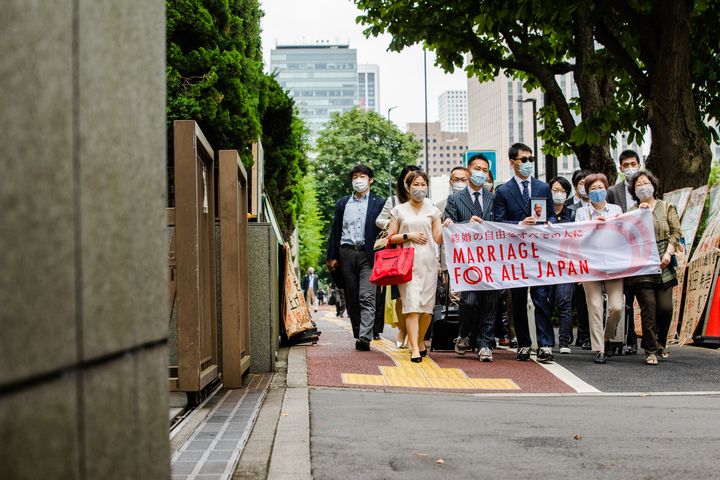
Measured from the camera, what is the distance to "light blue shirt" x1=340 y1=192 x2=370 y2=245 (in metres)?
11.9

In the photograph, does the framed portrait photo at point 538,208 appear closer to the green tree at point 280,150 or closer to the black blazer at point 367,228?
the black blazer at point 367,228

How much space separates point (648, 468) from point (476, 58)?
15354 millimetres

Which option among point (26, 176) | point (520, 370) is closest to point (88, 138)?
point (26, 176)

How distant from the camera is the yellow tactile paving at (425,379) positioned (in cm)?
838

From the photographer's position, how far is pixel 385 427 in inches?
234

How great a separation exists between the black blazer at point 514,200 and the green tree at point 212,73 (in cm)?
779

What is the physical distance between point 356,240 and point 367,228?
0.62 feet

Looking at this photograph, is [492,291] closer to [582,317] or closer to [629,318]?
[629,318]

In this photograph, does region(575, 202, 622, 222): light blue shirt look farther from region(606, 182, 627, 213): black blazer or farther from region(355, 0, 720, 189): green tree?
region(355, 0, 720, 189): green tree

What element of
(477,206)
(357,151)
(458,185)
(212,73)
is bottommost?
(477,206)

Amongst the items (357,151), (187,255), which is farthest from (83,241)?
(357,151)

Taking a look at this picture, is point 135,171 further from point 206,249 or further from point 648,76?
point 648,76

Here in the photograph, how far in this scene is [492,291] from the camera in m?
10.7

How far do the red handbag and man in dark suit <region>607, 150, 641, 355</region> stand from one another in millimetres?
2594
